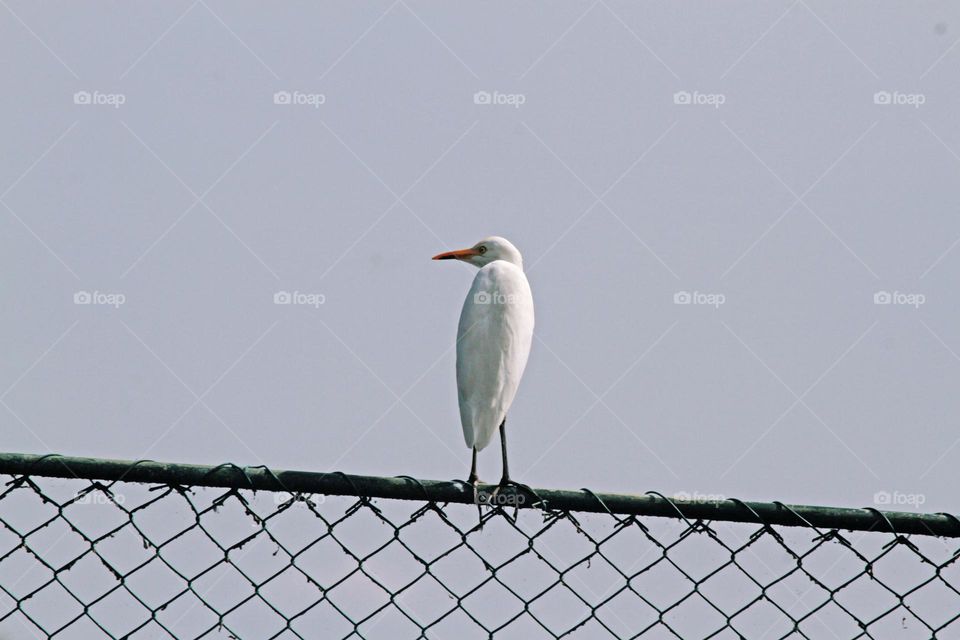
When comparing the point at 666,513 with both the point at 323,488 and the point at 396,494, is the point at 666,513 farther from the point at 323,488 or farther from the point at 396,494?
the point at 323,488

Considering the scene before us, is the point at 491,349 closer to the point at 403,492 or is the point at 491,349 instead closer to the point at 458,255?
the point at 458,255

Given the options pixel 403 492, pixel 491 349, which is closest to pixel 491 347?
pixel 491 349

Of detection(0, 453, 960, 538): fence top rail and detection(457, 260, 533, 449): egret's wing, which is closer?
detection(0, 453, 960, 538): fence top rail

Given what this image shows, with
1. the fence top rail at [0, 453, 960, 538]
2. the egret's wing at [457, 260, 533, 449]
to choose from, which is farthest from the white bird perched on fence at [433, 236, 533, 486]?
the fence top rail at [0, 453, 960, 538]

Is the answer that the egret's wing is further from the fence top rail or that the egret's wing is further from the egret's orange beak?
the fence top rail

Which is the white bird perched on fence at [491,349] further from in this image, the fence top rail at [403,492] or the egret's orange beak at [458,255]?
the fence top rail at [403,492]

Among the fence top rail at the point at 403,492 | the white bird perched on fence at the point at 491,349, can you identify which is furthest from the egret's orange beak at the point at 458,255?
the fence top rail at the point at 403,492

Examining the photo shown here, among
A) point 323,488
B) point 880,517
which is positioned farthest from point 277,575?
point 880,517

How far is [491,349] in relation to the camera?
17.4 ft

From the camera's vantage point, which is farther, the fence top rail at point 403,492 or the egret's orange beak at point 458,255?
the egret's orange beak at point 458,255

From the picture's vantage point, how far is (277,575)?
86.0 inches

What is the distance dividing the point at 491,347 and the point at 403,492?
3167 millimetres

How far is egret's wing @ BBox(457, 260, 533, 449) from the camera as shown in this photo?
16.9 feet

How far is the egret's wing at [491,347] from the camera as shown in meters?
5.16
